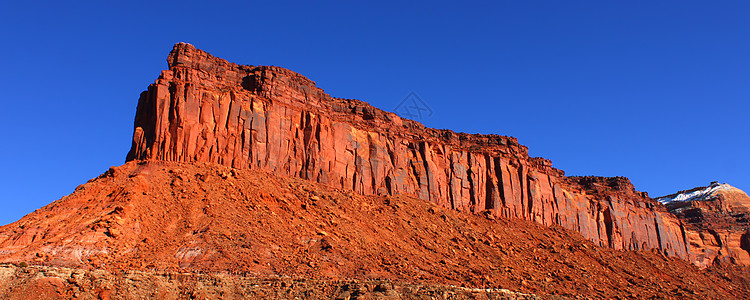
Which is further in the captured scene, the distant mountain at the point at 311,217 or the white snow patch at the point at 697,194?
the white snow patch at the point at 697,194

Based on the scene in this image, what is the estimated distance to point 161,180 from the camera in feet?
136

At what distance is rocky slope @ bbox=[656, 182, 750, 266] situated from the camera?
87.2 metres

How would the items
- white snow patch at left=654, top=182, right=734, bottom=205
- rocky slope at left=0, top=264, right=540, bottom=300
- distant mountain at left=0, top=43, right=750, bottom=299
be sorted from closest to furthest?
1. rocky slope at left=0, top=264, right=540, bottom=300
2. distant mountain at left=0, top=43, right=750, bottom=299
3. white snow patch at left=654, top=182, right=734, bottom=205

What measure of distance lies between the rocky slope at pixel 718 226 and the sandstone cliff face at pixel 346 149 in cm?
941

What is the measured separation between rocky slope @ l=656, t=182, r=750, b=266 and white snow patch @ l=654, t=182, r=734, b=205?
79.4 inches

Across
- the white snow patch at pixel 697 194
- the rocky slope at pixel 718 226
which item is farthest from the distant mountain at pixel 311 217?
the white snow patch at pixel 697 194

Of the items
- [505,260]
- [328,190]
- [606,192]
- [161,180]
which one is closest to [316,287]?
[161,180]

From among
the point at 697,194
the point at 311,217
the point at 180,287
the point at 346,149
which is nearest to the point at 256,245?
the point at 180,287

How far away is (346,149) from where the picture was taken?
56000mm

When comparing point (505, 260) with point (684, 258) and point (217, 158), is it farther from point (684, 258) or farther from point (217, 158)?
point (684, 258)

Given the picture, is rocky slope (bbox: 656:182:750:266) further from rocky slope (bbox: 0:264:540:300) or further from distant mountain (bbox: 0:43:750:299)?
rocky slope (bbox: 0:264:540:300)

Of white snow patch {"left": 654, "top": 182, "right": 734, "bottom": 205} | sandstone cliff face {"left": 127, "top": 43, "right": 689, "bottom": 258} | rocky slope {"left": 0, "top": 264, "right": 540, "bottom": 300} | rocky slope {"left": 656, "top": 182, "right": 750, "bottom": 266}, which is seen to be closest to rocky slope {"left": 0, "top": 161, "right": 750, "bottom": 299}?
rocky slope {"left": 0, "top": 264, "right": 540, "bottom": 300}

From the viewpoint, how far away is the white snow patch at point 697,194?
124 m

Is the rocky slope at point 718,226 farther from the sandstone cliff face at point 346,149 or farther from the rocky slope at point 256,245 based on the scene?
the rocky slope at point 256,245
